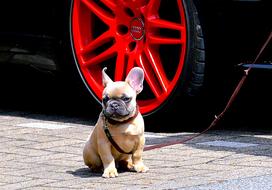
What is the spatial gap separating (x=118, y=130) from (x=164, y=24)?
156 cm

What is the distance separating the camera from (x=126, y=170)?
5.81m

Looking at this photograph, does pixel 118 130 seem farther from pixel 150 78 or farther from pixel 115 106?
pixel 150 78

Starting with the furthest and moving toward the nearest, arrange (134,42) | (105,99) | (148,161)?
(134,42)
(148,161)
(105,99)

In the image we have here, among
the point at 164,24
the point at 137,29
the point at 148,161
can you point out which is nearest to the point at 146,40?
the point at 137,29

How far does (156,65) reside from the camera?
716 cm

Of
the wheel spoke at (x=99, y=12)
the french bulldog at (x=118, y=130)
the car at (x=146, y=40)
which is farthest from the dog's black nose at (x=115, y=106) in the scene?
the wheel spoke at (x=99, y=12)

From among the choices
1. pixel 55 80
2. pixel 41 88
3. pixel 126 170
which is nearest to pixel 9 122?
pixel 55 80

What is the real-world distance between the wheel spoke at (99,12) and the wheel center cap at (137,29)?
7.7 inches

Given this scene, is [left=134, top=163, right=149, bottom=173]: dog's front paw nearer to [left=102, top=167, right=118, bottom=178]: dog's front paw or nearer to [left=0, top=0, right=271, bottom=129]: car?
[left=102, top=167, right=118, bottom=178]: dog's front paw

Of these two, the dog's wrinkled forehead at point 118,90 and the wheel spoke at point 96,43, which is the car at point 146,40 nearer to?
the wheel spoke at point 96,43

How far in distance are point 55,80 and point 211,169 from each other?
8.71ft

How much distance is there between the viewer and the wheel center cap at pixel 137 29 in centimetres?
719

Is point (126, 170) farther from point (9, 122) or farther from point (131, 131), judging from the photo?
point (9, 122)

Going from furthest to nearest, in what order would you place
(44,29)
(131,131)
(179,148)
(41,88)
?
(41,88)
(44,29)
(179,148)
(131,131)
